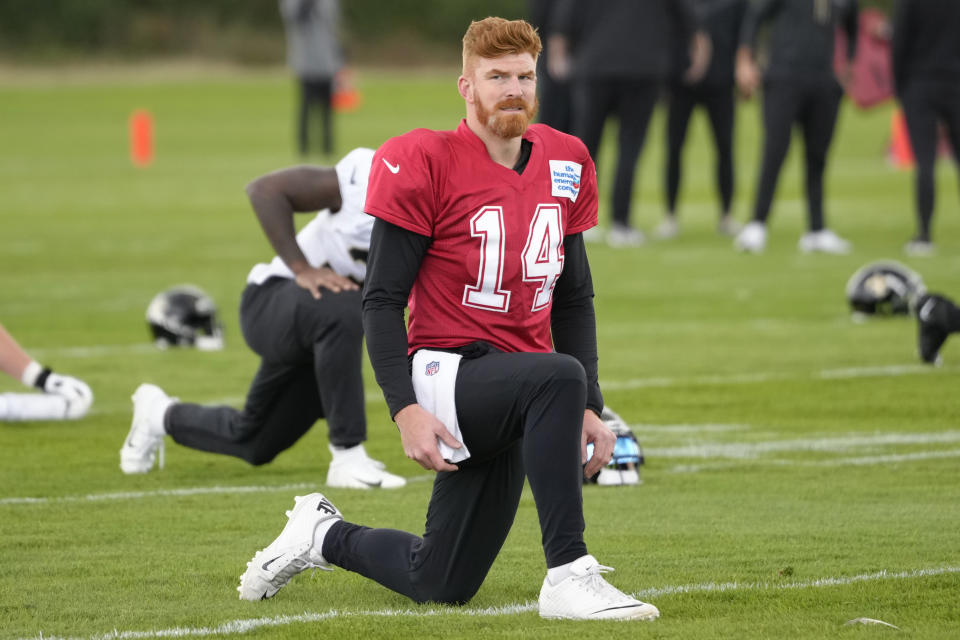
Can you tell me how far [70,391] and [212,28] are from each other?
50.9m

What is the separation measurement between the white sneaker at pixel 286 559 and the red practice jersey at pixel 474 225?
60 centimetres

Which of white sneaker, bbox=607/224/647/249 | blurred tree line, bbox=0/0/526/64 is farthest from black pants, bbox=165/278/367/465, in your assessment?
Result: blurred tree line, bbox=0/0/526/64

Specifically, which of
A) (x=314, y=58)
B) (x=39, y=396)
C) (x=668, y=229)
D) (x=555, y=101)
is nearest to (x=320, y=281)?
(x=39, y=396)

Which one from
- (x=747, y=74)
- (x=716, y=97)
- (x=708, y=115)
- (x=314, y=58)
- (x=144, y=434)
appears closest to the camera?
(x=144, y=434)

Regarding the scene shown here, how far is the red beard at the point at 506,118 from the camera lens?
449 cm

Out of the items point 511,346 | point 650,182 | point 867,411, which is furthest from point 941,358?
point 650,182

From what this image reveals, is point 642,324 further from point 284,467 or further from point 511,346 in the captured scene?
point 511,346

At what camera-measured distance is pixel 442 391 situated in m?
4.48

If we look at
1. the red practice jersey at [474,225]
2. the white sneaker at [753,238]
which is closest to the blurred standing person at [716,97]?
the white sneaker at [753,238]

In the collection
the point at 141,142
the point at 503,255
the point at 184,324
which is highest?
the point at 503,255

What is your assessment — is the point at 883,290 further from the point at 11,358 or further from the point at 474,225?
the point at 474,225

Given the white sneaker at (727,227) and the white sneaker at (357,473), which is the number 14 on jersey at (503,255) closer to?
the white sneaker at (357,473)

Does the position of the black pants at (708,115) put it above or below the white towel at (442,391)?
below

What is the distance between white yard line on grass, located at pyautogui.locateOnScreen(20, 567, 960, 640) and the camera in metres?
4.40
